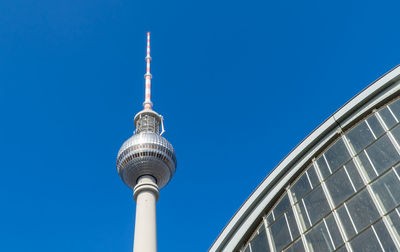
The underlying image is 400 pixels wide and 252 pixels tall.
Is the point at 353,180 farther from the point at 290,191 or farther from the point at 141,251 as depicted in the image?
the point at 141,251

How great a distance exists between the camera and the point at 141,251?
160 ft

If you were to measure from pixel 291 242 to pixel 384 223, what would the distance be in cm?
545

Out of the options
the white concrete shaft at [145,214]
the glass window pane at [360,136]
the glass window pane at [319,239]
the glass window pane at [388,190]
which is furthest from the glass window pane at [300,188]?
the white concrete shaft at [145,214]

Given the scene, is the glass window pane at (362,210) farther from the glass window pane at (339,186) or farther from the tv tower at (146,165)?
the tv tower at (146,165)

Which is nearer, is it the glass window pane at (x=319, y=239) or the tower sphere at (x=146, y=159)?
the glass window pane at (x=319, y=239)

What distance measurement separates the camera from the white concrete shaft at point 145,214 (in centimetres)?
4969

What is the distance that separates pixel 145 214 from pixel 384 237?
35625mm

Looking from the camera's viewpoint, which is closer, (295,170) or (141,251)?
(295,170)

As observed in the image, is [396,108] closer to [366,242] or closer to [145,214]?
[366,242]

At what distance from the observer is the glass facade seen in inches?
846

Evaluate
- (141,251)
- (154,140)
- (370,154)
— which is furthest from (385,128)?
(154,140)

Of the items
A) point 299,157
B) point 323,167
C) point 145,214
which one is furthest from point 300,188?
point 145,214

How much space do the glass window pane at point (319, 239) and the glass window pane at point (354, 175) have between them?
2477 millimetres

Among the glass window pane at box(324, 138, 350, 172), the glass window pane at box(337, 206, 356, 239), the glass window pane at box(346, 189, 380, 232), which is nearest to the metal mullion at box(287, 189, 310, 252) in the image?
the glass window pane at box(337, 206, 356, 239)
